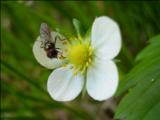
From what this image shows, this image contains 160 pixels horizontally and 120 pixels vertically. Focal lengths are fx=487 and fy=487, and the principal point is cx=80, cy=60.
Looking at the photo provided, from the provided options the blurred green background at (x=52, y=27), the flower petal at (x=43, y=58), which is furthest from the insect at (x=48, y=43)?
the blurred green background at (x=52, y=27)

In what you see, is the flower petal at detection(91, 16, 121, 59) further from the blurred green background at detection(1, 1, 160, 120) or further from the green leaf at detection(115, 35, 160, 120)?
the blurred green background at detection(1, 1, 160, 120)

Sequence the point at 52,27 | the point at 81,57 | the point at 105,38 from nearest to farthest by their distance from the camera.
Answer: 1. the point at 105,38
2. the point at 81,57
3. the point at 52,27

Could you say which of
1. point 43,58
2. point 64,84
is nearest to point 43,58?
point 43,58

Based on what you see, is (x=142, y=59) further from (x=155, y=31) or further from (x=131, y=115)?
(x=155, y=31)

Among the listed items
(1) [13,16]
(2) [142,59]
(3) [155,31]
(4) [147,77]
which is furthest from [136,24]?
(4) [147,77]

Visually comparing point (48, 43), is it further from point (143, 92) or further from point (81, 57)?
point (143, 92)

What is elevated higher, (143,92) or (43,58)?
(43,58)

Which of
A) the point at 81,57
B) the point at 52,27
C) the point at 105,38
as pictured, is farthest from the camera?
the point at 52,27

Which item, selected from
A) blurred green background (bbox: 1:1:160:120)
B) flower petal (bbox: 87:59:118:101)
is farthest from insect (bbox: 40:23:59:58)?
blurred green background (bbox: 1:1:160:120)

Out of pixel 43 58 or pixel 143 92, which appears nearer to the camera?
pixel 143 92
